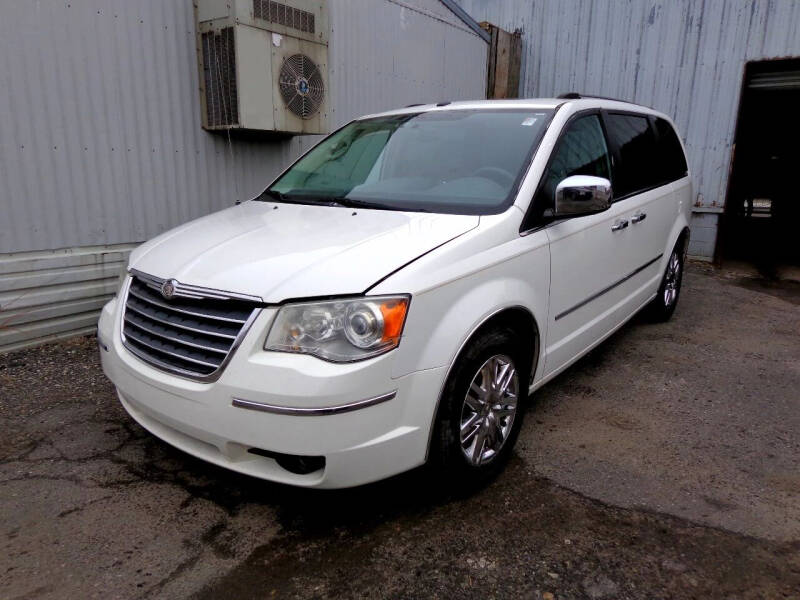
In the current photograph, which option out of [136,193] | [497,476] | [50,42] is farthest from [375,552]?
[50,42]

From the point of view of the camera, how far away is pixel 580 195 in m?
2.81

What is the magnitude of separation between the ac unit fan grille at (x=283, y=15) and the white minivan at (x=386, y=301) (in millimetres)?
1854

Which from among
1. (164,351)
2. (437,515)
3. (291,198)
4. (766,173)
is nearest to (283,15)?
(291,198)

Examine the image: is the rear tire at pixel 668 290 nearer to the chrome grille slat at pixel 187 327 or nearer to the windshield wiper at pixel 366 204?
the windshield wiper at pixel 366 204

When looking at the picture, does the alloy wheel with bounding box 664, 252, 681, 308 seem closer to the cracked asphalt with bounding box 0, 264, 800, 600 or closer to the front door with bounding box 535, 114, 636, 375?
the front door with bounding box 535, 114, 636, 375

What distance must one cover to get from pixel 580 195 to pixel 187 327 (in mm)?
1859

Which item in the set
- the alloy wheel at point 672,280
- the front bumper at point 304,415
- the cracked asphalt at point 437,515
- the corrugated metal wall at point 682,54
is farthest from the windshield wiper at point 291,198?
the corrugated metal wall at point 682,54

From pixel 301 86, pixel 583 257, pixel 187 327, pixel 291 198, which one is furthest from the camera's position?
pixel 301 86

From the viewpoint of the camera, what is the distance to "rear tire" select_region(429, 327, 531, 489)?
7.84 feet

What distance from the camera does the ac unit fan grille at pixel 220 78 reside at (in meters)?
4.81

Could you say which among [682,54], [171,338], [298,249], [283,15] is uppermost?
[682,54]

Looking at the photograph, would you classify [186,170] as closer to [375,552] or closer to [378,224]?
[378,224]

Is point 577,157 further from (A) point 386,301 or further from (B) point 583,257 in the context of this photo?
(A) point 386,301

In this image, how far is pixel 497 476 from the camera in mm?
2863
